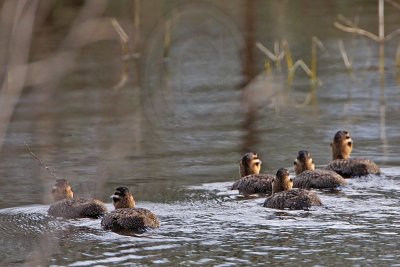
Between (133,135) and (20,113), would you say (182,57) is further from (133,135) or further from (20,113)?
(133,135)

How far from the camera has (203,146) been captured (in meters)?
13.6

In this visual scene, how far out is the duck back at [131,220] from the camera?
902 centimetres

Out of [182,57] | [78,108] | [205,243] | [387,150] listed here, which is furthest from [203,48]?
[205,243]

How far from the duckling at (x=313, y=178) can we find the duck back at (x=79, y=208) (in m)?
2.37

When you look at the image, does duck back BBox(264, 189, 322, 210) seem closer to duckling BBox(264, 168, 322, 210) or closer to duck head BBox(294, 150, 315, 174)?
duckling BBox(264, 168, 322, 210)

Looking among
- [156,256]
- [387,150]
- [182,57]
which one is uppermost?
[182,57]

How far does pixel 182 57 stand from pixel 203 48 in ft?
5.20

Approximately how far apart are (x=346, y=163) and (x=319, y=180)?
766mm

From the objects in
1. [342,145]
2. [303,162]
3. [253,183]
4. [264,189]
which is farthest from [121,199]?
[342,145]

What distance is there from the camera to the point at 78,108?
16609mm

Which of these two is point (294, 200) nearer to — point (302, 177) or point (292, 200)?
point (292, 200)

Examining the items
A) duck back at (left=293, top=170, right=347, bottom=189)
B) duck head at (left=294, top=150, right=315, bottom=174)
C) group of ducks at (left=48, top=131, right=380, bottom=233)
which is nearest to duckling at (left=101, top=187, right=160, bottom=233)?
group of ducks at (left=48, top=131, right=380, bottom=233)

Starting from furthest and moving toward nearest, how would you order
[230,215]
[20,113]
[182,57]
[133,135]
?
[182,57] → [20,113] → [133,135] → [230,215]

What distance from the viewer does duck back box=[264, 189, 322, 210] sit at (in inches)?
384
